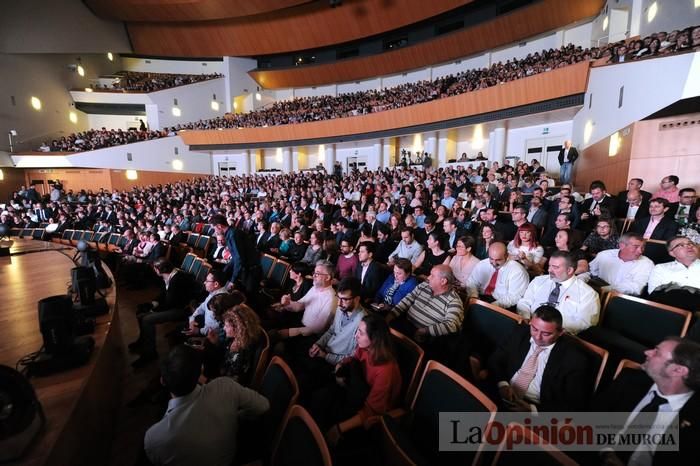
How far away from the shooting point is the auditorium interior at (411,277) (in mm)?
1364

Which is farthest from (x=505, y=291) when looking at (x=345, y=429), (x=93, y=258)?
(x=93, y=258)

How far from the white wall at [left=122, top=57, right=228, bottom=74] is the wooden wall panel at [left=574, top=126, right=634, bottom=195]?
21085mm

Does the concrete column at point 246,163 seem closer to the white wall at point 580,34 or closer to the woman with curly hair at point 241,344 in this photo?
the white wall at point 580,34

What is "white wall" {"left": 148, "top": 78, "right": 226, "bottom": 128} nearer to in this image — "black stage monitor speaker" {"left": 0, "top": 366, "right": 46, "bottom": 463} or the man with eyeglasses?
the man with eyeglasses

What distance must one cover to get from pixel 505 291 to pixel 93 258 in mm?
3724

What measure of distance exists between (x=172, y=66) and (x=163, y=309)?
2457 cm

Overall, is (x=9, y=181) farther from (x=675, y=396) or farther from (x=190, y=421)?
(x=675, y=396)

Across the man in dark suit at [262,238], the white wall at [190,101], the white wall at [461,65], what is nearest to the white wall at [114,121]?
the white wall at [190,101]

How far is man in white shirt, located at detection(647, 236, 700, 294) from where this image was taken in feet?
7.84

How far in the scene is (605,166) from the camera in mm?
6809

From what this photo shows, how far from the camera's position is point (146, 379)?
277 cm

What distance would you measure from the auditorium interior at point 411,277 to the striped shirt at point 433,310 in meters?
0.02

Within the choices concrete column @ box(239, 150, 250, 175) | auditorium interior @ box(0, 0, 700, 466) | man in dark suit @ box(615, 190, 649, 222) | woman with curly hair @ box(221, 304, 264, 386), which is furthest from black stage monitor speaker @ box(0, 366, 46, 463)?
concrete column @ box(239, 150, 250, 175)

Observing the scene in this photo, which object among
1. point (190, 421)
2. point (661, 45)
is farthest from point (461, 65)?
point (190, 421)
